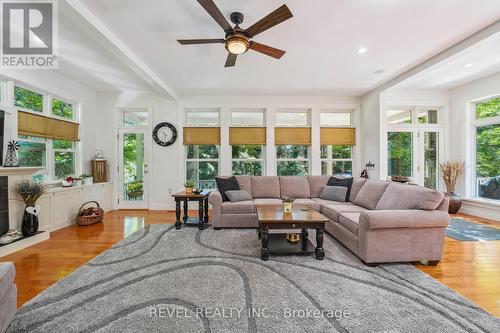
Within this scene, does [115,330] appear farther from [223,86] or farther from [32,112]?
[223,86]

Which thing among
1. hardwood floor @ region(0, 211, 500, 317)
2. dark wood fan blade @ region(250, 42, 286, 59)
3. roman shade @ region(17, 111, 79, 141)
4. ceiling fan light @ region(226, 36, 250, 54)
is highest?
dark wood fan blade @ region(250, 42, 286, 59)

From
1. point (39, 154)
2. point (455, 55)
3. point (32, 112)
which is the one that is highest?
point (455, 55)

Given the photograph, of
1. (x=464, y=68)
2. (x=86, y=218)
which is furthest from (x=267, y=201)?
(x=464, y=68)

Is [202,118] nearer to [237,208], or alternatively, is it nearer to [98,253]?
[237,208]

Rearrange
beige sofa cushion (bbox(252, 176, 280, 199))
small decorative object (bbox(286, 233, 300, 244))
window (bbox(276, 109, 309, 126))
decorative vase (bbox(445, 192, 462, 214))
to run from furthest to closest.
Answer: window (bbox(276, 109, 309, 126)) → decorative vase (bbox(445, 192, 462, 214)) → beige sofa cushion (bbox(252, 176, 280, 199)) → small decorative object (bbox(286, 233, 300, 244))

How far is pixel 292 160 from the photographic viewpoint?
5.81 meters

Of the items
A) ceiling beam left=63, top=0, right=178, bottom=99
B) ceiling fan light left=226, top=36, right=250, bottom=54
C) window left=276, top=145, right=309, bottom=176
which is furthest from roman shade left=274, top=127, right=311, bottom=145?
ceiling fan light left=226, top=36, right=250, bottom=54

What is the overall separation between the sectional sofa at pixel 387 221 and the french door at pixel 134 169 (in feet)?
8.86

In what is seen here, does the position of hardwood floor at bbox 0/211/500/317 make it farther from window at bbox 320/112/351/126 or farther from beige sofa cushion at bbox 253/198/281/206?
window at bbox 320/112/351/126

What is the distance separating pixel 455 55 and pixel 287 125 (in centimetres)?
331

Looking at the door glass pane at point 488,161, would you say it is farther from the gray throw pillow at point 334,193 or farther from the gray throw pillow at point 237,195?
the gray throw pillow at point 237,195

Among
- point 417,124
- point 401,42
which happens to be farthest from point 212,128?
point 417,124

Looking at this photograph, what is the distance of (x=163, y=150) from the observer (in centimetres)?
552

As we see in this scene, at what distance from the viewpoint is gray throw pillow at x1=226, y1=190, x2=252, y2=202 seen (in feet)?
13.5
